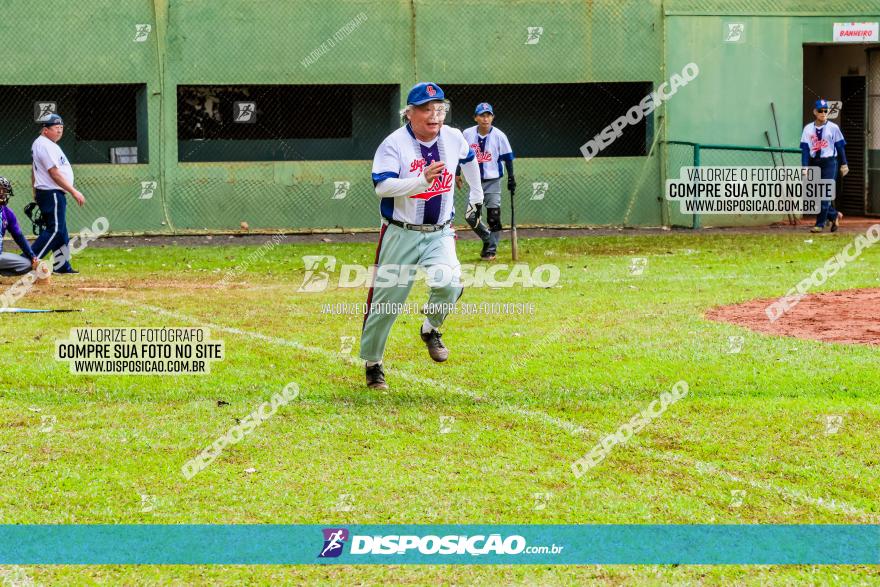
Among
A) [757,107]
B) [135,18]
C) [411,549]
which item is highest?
[135,18]

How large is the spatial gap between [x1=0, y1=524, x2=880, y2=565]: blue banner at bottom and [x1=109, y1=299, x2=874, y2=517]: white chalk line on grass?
42 centimetres

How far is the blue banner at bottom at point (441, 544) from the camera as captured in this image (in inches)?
226

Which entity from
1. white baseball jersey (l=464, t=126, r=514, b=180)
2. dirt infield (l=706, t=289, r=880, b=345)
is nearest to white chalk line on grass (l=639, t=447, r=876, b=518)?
dirt infield (l=706, t=289, r=880, b=345)

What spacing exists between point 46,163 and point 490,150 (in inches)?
250

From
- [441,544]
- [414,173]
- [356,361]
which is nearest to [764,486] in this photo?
[441,544]

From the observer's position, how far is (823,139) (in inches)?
893

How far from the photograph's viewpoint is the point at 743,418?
8.42 m

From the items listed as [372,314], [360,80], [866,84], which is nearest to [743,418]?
[372,314]

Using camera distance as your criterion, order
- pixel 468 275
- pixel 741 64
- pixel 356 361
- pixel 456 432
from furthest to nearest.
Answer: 1. pixel 741 64
2. pixel 468 275
3. pixel 356 361
4. pixel 456 432

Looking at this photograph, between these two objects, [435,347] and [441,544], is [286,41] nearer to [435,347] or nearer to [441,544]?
[435,347]

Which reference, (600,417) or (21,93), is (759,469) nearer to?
(600,417)

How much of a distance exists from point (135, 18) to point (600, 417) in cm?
1787

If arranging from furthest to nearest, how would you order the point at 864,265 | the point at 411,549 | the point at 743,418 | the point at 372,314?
the point at 864,265, the point at 372,314, the point at 743,418, the point at 411,549

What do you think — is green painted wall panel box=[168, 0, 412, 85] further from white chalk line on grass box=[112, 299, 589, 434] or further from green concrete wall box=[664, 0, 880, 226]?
white chalk line on grass box=[112, 299, 589, 434]
